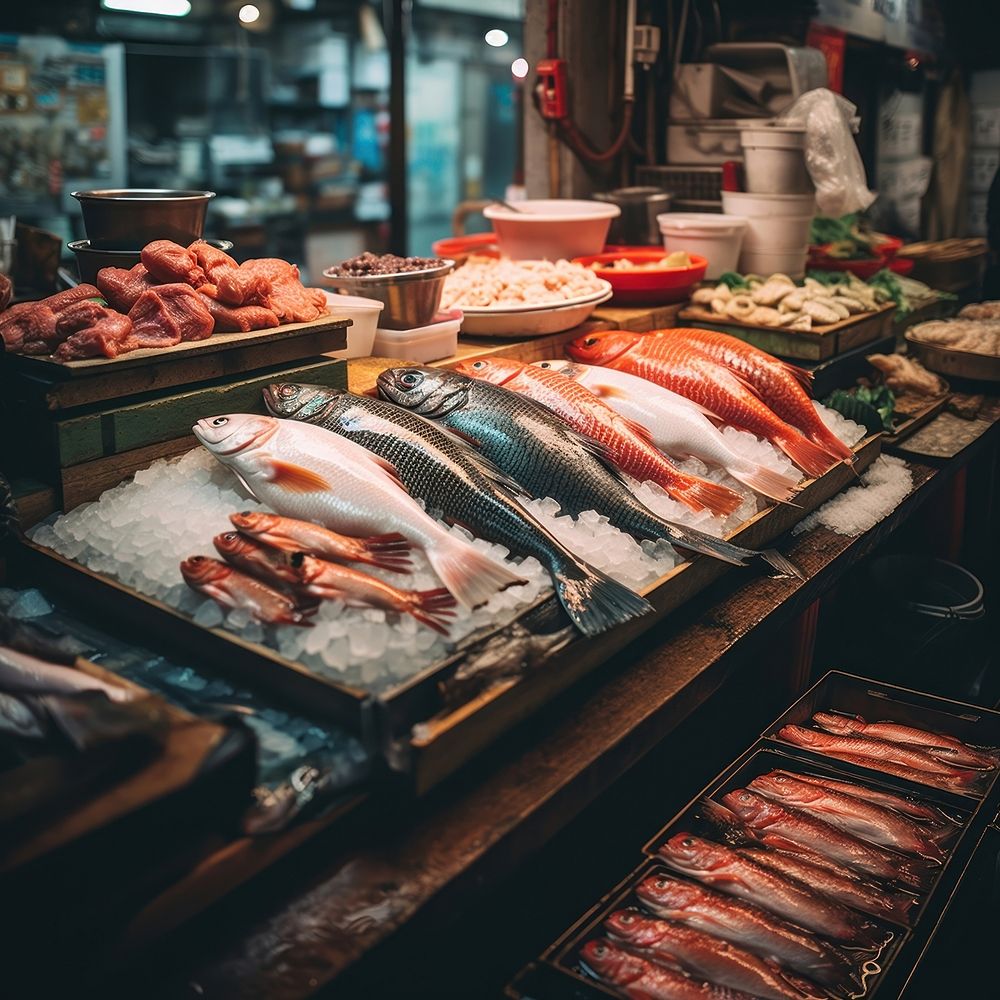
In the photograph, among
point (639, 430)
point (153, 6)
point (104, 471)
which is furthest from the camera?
point (153, 6)

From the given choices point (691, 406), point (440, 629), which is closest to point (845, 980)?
point (440, 629)

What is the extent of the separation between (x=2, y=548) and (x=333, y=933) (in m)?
1.43

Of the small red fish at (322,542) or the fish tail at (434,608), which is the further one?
the small red fish at (322,542)

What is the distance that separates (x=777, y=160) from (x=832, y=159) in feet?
1.00

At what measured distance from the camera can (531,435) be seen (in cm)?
284

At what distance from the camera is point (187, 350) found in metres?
2.77

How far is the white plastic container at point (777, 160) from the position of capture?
5430 mm

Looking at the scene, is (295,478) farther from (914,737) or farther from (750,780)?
(914,737)

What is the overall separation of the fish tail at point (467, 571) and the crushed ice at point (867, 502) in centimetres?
149

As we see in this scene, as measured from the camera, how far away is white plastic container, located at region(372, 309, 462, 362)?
370 cm

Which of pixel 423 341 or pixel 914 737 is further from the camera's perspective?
pixel 423 341

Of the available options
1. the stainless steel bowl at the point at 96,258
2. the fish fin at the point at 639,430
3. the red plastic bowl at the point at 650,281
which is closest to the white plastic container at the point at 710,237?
the red plastic bowl at the point at 650,281

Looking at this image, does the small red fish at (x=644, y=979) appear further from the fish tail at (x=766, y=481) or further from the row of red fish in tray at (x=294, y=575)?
the fish tail at (x=766, y=481)

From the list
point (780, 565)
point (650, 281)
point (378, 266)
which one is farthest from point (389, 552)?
point (650, 281)
